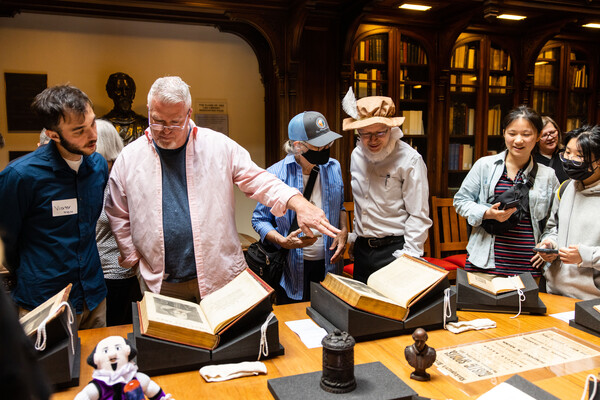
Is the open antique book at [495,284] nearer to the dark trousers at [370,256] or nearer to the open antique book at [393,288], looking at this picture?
the open antique book at [393,288]

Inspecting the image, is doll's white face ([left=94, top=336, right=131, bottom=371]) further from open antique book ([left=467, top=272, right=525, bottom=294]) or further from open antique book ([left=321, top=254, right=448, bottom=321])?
open antique book ([left=467, top=272, right=525, bottom=294])

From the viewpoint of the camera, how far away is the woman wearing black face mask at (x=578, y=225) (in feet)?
6.25

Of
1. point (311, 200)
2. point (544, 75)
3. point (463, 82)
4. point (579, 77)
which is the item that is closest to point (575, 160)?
point (311, 200)

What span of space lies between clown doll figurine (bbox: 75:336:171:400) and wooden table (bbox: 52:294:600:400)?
21cm

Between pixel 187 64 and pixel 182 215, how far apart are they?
9.89 feet

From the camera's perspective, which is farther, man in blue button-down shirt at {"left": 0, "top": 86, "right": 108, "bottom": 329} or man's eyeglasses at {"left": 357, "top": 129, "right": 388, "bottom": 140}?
man's eyeglasses at {"left": 357, "top": 129, "right": 388, "bottom": 140}

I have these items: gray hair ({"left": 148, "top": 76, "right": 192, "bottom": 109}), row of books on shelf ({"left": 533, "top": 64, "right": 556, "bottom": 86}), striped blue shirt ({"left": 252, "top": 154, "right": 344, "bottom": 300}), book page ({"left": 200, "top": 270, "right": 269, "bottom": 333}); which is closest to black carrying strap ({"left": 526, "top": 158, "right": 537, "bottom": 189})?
striped blue shirt ({"left": 252, "top": 154, "right": 344, "bottom": 300})

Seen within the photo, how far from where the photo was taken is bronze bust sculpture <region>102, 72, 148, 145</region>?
380cm

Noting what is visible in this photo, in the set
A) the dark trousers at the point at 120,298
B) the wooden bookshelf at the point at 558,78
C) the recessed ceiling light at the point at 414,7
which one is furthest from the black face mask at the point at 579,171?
the wooden bookshelf at the point at 558,78

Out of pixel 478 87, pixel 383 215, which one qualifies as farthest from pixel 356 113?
pixel 478 87

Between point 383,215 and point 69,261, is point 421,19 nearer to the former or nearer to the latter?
point 383,215

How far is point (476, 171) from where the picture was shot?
8.14ft

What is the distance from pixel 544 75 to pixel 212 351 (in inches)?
216

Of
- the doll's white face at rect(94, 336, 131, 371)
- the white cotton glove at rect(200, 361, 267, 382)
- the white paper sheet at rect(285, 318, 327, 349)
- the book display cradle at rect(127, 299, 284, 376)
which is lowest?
the white paper sheet at rect(285, 318, 327, 349)
